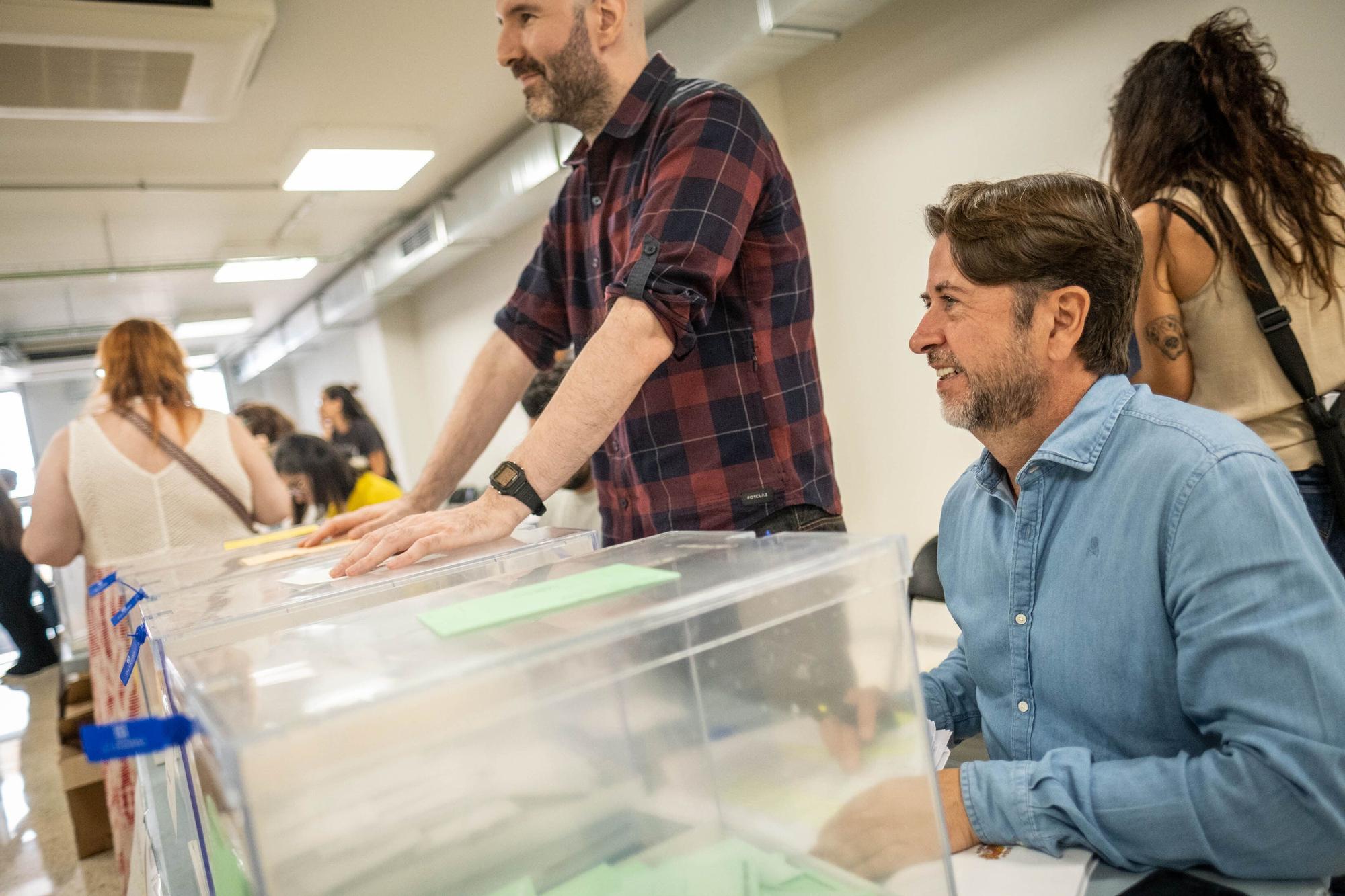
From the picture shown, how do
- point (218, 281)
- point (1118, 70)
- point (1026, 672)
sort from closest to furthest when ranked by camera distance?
point (1026, 672) < point (1118, 70) < point (218, 281)

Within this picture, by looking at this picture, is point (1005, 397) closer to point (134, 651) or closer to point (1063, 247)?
point (1063, 247)

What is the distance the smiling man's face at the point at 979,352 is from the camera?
96 centimetres

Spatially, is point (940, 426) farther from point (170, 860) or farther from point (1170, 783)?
point (170, 860)

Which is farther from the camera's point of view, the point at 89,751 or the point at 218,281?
the point at 218,281

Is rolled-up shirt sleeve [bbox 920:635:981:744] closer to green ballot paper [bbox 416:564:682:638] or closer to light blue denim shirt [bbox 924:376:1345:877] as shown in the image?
light blue denim shirt [bbox 924:376:1345:877]

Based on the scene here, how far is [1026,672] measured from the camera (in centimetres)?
88

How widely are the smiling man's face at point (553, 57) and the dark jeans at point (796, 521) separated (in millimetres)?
620

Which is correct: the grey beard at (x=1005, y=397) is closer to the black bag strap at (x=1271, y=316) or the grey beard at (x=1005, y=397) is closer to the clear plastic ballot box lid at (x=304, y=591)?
the clear plastic ballot box lid at (x=304, y=591)

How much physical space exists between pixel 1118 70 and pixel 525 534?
2.61 m

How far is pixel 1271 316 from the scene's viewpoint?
4.76 ft

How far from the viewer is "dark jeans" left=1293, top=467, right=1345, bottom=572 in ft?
4.58

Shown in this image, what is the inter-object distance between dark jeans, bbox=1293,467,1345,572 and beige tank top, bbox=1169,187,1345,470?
19 millimetres

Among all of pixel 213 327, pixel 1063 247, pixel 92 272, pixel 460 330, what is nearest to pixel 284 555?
pixel 1063 247

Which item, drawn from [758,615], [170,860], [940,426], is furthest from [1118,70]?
[170,860]
